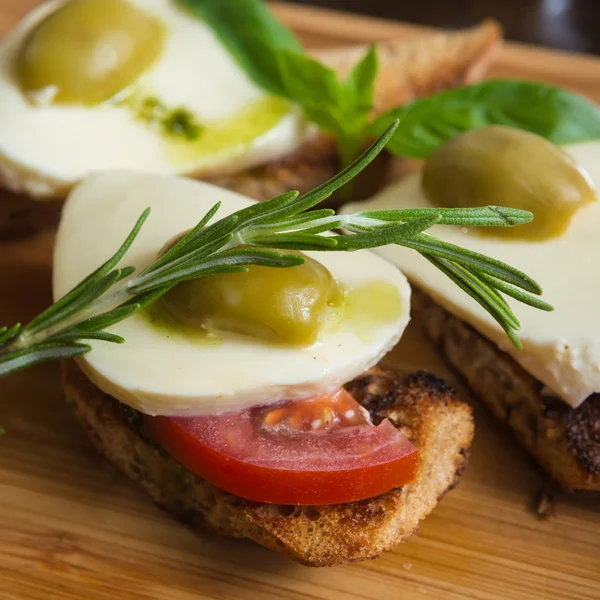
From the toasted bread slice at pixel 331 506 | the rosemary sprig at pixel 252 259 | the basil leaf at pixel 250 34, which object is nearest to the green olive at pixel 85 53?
the basil leaf at pixel 250 34

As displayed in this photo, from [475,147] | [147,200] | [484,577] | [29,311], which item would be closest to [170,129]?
[147,200]

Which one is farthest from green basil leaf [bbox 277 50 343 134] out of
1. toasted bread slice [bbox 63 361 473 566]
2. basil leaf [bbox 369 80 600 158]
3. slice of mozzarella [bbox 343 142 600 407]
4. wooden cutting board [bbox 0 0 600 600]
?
wooden cutting board [bbox 0 0 600 600]

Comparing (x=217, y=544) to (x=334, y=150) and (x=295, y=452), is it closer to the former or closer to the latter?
(x=295, y=452)

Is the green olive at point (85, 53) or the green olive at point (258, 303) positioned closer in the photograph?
the green olive at point (258, 303)

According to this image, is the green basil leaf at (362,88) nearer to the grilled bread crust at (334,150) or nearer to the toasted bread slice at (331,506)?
the grilled bread crust at (334,150)

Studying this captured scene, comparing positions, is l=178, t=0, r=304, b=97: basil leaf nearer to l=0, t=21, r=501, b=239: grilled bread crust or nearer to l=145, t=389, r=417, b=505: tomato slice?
l=0, t=21, r=501, b=239: grilled bread crust
